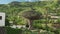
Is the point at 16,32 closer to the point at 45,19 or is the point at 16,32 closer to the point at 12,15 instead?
the point at 12,15

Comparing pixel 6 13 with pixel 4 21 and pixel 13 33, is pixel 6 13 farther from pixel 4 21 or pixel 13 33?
pixel 13 33

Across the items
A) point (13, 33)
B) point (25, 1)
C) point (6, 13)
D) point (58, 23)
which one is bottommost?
point (13, 33)

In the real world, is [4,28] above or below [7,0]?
below

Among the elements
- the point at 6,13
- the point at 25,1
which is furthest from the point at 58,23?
the point at 6,13

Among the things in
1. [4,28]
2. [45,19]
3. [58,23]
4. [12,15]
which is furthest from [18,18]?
[58,23]

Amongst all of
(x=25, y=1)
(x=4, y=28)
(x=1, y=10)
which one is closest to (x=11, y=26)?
(x=4, y=28)

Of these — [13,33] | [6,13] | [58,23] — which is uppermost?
[6,13]

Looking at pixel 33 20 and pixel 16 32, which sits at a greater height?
pixel 33 20
